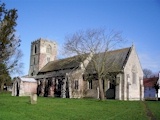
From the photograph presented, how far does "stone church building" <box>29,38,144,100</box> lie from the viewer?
4462 centimetres

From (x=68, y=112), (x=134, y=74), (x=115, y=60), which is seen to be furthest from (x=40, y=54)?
(x=68, y=112)

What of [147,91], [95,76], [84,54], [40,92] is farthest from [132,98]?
[147,91]

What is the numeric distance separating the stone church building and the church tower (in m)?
4.40

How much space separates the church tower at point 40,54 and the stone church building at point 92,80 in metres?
4.40

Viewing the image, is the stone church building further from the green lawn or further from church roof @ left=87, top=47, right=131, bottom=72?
the green lawn

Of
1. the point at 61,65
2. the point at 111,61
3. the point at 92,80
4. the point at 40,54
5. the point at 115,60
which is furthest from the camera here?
the point at 40,54

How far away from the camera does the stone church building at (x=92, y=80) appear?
4462cm

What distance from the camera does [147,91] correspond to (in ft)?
255

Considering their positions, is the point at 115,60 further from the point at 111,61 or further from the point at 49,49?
the point at 49,49

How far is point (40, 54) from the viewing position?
70562 mm

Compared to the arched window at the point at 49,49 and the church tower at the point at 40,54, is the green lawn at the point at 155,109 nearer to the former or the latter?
the church tower at the point at 40,54

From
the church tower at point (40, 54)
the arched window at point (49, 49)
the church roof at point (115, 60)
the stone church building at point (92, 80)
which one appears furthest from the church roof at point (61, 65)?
the church roof at point (115, 60)

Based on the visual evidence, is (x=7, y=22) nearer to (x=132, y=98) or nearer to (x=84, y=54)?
(x=84, y=54)

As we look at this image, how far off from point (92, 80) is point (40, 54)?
25869 millimetres
